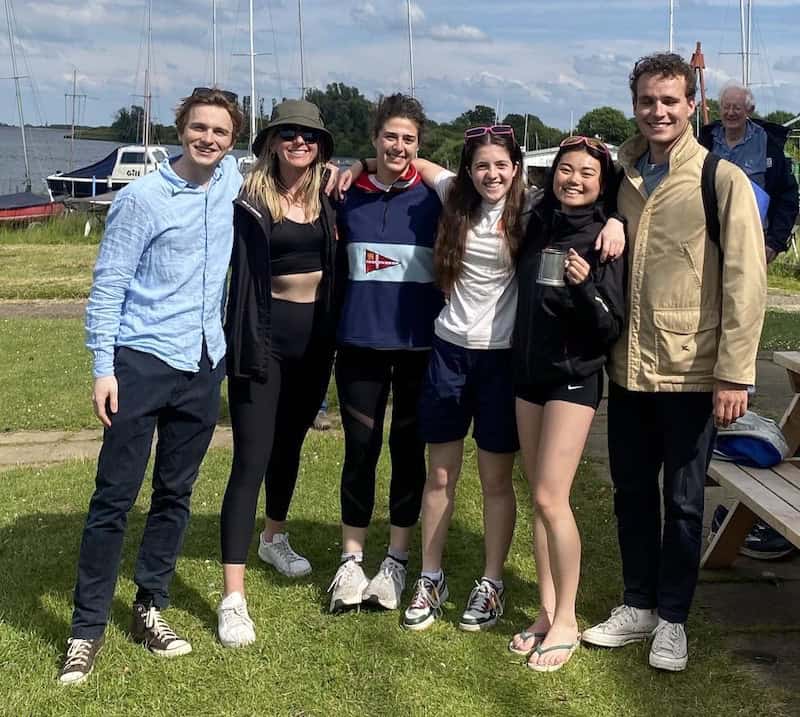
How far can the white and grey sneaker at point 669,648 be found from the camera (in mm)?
3535

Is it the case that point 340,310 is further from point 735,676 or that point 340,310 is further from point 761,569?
point 761,569

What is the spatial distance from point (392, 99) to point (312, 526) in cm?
234

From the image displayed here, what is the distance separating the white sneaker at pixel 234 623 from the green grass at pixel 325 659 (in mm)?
56

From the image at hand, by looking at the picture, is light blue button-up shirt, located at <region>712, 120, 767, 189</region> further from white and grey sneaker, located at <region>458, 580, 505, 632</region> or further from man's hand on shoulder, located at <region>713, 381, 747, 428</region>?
white and grey sneaker, located at <region>458, 580, 505, 632</region>

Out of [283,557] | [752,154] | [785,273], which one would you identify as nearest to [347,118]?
[785,273]

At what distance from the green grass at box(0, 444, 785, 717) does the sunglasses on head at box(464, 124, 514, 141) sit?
1969 mm

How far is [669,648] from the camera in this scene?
3.57 m

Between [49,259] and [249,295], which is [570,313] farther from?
[49,259]

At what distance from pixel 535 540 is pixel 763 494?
0.92 m

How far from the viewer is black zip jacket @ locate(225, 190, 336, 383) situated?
12.1 feet

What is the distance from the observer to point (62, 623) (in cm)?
392

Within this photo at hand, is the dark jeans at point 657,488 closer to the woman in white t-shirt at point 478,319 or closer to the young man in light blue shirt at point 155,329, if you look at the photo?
the woman in white t-shirt at point 478,319

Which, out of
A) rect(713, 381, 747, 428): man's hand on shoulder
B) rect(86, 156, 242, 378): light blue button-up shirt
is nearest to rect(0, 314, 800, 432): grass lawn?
rect(86, 156, 242, 378): light blue button-up shirt

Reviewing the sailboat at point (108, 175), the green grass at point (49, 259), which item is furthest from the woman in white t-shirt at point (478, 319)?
the sailboat at point (108, 175)
